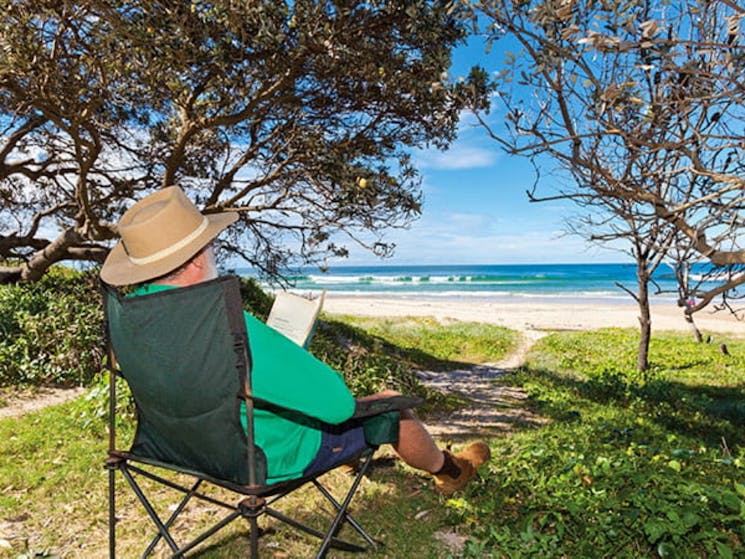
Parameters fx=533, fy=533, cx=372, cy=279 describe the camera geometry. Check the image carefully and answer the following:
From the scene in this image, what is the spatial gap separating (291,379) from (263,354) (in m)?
0.14

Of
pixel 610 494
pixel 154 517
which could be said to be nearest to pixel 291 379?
pixel 154 517

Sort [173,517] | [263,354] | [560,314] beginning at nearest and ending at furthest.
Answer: [263,354] < [173,517] < [560,314]

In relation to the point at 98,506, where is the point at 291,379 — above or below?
above

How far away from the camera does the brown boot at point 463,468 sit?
3.23 meters

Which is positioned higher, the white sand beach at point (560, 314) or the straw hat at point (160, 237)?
the straw hat at point (160, 237)

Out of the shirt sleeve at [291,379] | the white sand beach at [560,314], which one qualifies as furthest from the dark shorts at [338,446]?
the white sand beach at [560,314]

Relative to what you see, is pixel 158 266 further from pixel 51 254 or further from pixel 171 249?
pixel 51 254

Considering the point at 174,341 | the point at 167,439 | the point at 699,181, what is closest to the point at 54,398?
the point at 167,439

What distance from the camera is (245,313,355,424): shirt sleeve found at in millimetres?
1958

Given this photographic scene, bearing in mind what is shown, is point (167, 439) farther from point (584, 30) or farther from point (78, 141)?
point (78, 141)

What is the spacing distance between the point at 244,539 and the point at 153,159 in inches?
278

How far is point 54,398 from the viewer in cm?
611

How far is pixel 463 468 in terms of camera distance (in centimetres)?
325

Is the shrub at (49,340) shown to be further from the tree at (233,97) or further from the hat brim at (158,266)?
the hat brim at (158,266)
